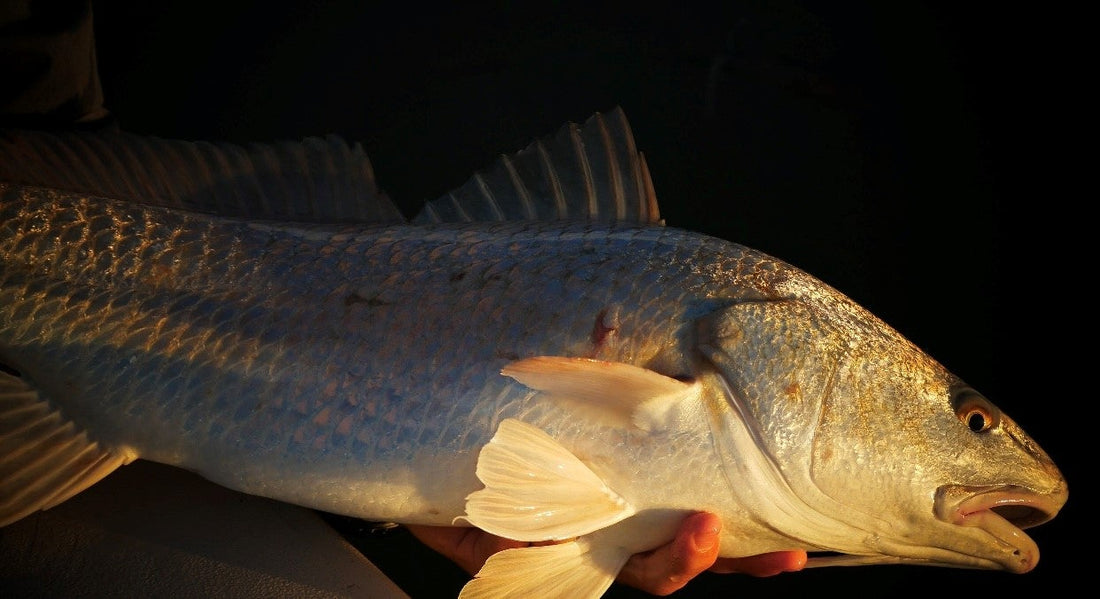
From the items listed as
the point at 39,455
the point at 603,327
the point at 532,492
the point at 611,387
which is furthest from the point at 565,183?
the point at 39,455

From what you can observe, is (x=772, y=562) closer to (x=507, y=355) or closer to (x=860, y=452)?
(x=860, y=452)

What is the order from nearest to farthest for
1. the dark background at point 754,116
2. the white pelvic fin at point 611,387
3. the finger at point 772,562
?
the white pelvic fin at point 611,387
the finger at point 772,562
the dark background at point 754,116

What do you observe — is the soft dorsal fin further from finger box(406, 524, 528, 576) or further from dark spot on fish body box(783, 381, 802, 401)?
finger box(406, 524, 528, 576)

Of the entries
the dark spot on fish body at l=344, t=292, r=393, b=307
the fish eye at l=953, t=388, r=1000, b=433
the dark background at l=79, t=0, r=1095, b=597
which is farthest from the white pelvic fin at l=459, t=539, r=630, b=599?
the dark background at l=79, t=0, r=1095, b=597

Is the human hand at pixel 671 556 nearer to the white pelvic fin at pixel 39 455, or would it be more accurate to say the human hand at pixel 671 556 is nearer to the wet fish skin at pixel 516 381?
the wet fish skin at pixel 516 381

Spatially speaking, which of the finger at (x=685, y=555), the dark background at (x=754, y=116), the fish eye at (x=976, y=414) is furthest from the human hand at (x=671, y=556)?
the dark background at (x=754, y=116)

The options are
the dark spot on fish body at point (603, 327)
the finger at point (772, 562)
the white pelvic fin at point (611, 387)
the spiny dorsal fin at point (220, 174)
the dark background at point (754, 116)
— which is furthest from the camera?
the dark background at point (754, 116)

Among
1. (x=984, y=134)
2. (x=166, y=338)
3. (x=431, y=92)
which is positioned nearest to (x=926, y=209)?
(x=984, y=134)
